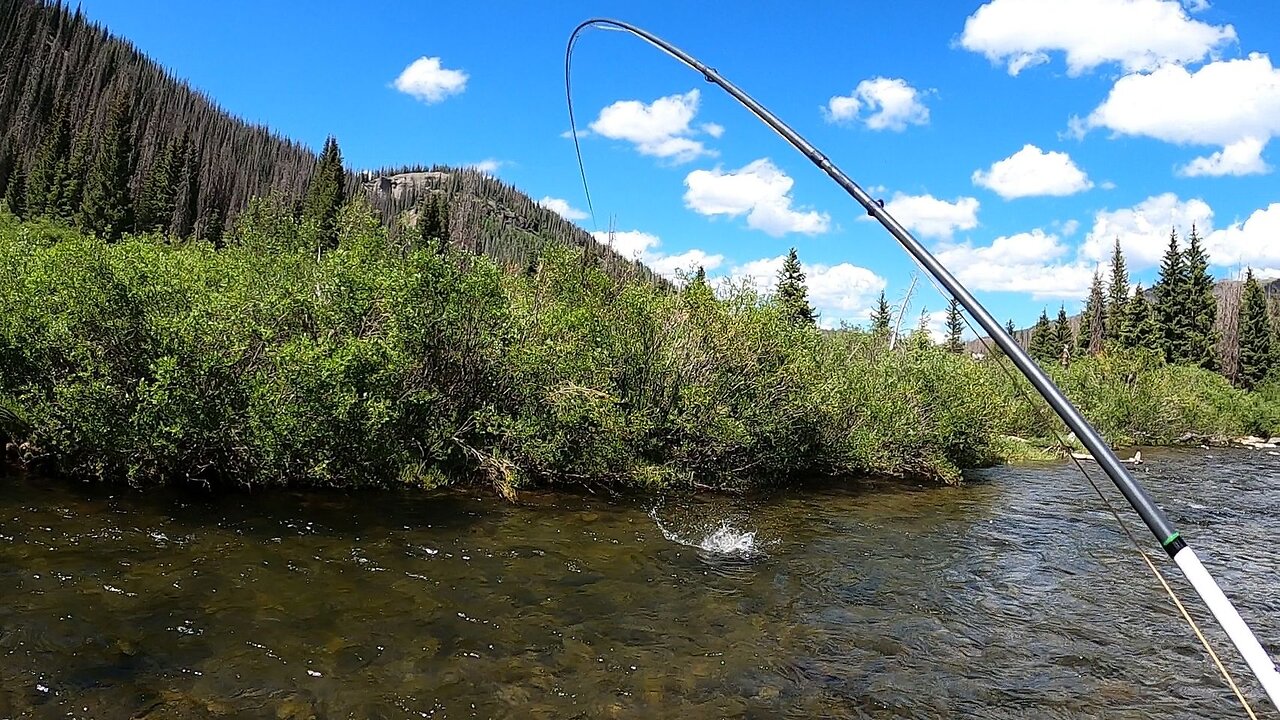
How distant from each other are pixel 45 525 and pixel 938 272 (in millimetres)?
13354

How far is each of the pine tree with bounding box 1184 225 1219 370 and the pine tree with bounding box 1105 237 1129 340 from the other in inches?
197

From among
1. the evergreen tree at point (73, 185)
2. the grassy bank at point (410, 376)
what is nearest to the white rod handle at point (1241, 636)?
the grassy bank at point (410, 376)

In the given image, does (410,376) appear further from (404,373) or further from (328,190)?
(328,190)

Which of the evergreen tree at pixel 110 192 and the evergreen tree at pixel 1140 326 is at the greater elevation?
the evergreen tree at pixel 110 192

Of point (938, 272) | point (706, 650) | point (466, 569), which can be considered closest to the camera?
point (938, 272)

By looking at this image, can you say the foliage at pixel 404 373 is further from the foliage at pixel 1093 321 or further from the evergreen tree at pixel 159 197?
the foliage at pixel 1093 321

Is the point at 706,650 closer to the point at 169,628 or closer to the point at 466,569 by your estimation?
the point at 466,569

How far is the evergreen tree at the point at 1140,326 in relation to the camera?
6850cm

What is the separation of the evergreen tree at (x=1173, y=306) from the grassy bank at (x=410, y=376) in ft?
179

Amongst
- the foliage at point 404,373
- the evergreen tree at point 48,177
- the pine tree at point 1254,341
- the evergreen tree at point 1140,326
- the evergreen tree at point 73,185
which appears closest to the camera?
the foliage at point 404,373

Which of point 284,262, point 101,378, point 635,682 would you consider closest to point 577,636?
point 635,682

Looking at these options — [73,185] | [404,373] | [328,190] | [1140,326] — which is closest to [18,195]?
[73,185]

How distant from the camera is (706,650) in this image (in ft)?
30.6

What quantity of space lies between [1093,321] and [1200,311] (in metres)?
16.4
